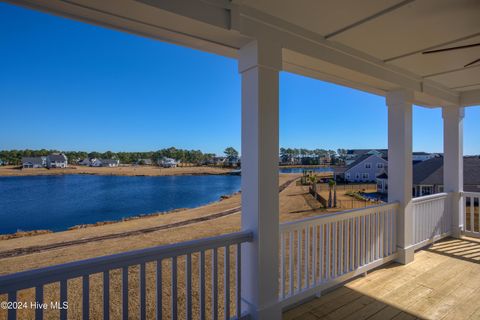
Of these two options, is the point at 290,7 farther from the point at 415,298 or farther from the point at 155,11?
the point at 415,298

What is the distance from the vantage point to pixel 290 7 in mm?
1797

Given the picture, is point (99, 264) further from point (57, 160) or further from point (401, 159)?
point (57, 160)

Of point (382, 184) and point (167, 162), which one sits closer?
point (382, 184)

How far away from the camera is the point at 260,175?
6.25 ft

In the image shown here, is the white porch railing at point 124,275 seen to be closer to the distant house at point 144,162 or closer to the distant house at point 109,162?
the distant house at point 109,162

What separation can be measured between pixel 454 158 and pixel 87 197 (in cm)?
2419

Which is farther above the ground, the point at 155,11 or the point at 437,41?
→ the point at 437,41

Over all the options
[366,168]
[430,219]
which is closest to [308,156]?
[366,168]

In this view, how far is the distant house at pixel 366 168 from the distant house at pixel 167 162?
832 inches

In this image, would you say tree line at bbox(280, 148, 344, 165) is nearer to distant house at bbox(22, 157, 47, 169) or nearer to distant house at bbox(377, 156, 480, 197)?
distant house at bbox(377, 156, 480, 197)

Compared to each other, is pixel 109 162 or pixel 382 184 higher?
pixel 109 162

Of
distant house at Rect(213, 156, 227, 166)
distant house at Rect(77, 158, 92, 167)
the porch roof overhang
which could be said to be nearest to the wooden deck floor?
the porch roof overhang

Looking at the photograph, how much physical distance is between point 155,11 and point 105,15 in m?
0.34

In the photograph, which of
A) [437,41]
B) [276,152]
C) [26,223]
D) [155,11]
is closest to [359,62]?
[437,41]
